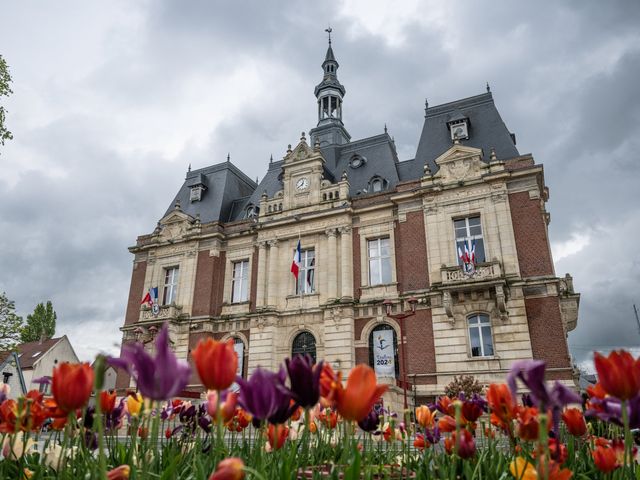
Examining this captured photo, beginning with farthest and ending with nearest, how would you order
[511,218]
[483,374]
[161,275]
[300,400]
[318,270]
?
[161,275]
[318,270]
[511,218]
[483,374]
[300,400]

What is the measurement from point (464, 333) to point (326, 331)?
6.45 meters

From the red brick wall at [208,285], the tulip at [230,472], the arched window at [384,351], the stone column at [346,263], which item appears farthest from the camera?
the red brick wall at [208,285]

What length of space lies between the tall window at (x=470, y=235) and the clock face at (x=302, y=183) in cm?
878

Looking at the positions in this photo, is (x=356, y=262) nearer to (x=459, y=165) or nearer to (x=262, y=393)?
(x=459, y=165)

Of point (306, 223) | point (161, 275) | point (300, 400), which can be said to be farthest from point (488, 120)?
point (300, 400)

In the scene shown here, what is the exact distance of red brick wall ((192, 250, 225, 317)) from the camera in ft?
83.6

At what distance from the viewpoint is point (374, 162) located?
1041 inches

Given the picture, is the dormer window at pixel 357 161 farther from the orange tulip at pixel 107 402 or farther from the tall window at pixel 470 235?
the orange tulip at pixel 107 402

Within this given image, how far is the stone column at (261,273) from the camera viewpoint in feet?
78.6

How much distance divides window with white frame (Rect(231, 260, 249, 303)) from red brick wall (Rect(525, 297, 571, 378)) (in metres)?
14.7

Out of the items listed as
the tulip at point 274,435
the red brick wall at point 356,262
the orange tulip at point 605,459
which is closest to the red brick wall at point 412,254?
the red brick wall at point 356,262

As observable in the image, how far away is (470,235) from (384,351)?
6.69 meters

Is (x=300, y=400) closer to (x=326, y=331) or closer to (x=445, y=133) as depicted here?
(x=326, y=331)

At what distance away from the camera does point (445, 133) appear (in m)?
24.6
